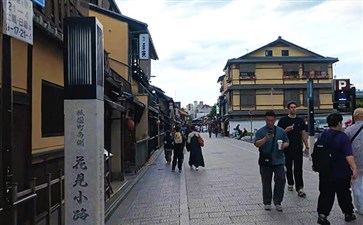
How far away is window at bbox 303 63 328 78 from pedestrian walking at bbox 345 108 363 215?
50.5 metres

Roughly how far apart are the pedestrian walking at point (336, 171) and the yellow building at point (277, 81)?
49557mm

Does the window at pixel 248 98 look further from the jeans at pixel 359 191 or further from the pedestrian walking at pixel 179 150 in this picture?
the jeans at pixel 359 191

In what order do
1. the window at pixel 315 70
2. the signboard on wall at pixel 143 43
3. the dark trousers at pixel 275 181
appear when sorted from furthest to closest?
1. the window at pixel 315 70
2. the signboard on wall at pixel 143 43
3. the dark trousers at pixel 275 181

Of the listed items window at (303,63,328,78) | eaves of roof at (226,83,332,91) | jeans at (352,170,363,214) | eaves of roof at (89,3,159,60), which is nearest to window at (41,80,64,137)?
jeans at (352,170,363,214)

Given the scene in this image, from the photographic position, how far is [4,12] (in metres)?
3.87

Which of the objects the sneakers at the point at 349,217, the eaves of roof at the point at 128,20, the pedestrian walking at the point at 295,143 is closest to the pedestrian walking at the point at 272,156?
the sneakers at the point at 349,217

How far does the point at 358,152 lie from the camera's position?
7.37 m

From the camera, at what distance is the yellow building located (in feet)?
184

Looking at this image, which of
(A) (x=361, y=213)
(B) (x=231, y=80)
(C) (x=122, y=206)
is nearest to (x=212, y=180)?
(C) (x=122, y=206)

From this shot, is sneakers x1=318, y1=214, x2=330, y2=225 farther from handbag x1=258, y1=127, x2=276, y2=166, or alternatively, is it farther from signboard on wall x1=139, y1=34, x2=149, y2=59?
signboard on wall x1=139, y1=34, x2=149, y2=59

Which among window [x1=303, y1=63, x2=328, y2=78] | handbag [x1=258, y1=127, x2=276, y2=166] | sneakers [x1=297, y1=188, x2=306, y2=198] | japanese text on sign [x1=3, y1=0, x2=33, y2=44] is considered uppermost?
window [x1=303, y1=63, x2=328, y2=78]

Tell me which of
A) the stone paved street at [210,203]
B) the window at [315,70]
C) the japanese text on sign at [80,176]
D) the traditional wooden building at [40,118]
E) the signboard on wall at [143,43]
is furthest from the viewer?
the window at [315,70]

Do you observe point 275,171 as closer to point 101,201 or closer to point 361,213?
point 361,213

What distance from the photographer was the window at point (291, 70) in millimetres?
56375
